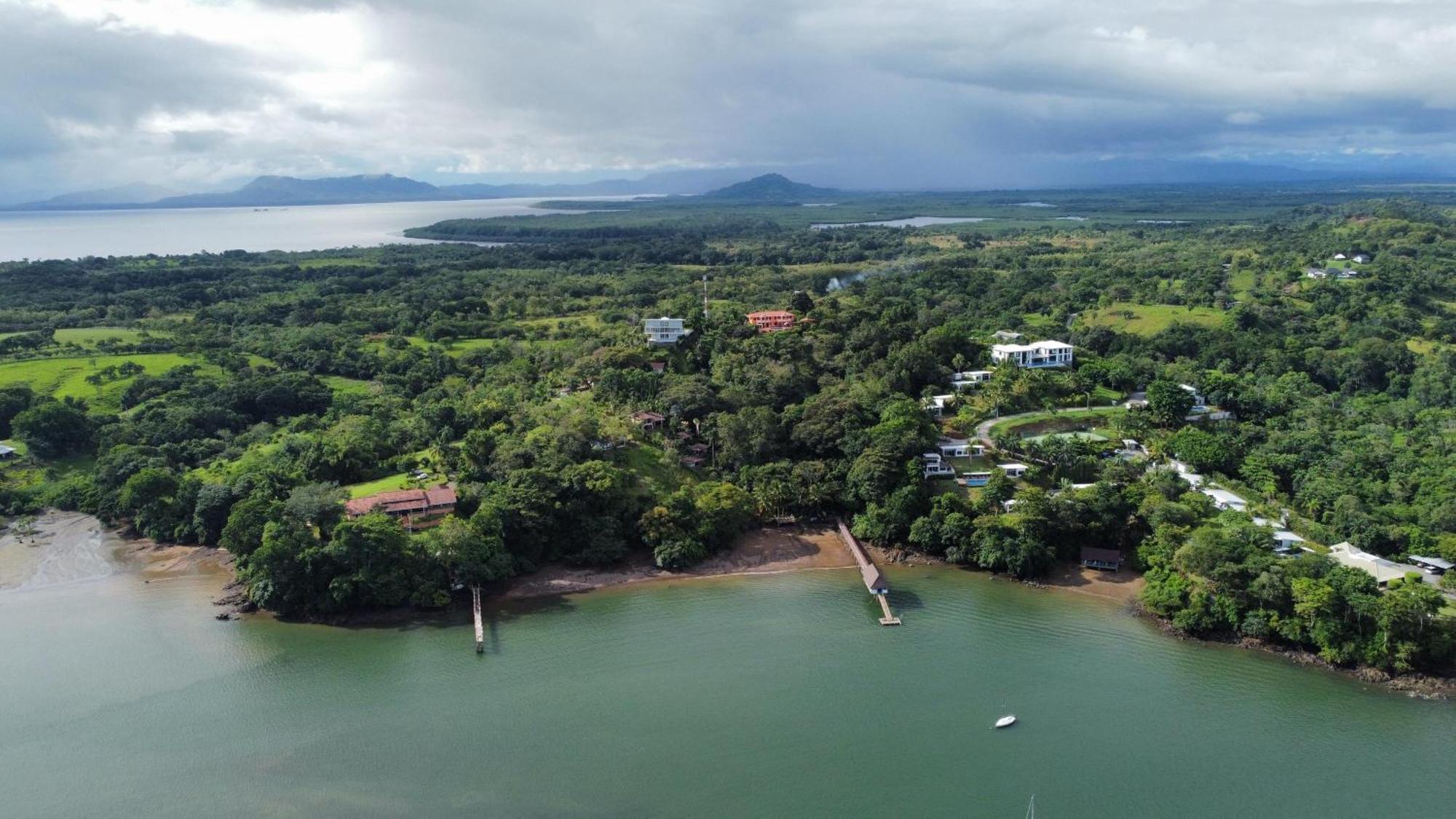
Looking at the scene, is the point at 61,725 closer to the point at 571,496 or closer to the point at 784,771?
the point at 571,496

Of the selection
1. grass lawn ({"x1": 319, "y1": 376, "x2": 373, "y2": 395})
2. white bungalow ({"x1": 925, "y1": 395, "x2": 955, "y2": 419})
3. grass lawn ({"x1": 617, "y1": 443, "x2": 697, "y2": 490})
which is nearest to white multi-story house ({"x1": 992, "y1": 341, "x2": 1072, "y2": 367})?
white bungalow ({"x1": 925, "y1": 395, "x2": 955, "y2": 419})

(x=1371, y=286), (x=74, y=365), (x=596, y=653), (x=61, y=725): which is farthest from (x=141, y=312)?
(x=1371, y=286)

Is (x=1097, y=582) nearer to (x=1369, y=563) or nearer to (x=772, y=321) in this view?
(x=1369, y=563)

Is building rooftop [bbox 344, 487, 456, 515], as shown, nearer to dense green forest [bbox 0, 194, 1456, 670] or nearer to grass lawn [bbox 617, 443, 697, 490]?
dense green forest [bbox 0, 194, 1456, 670]

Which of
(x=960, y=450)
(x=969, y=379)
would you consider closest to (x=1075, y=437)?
(x=960, y=450)

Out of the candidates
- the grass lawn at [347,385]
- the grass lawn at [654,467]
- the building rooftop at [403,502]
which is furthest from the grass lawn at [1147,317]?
the grass lawn at [347,385]

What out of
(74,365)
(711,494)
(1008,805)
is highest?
(74,365)
